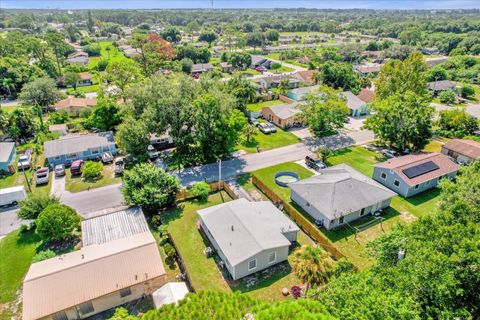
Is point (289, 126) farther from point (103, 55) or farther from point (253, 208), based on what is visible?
point (103, 55)

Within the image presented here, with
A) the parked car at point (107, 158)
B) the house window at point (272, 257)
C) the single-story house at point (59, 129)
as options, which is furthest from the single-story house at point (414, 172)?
the single-story house at point (59, 129)

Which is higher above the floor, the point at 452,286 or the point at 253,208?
the point at 452,286

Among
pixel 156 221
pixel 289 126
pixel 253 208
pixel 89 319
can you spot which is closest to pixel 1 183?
pixel 156 221

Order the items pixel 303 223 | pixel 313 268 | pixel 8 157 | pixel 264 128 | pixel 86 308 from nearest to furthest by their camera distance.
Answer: pixel 86 308 < pixel 313 268 < pixel 303 223 < pixel 8 157 < pixel 264 128

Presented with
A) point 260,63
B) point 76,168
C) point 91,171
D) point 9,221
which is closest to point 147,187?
point 91,171

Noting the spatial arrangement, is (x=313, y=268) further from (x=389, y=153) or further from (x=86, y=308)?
(x=389, y=153)

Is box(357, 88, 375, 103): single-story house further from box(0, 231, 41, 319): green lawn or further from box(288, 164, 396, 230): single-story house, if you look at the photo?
box(0, 231, 41, 319): green lawn

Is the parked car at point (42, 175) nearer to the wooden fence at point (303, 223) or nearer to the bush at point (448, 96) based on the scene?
the wooden fence at point (303, 223)
